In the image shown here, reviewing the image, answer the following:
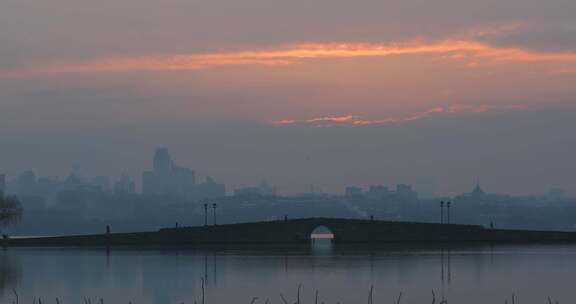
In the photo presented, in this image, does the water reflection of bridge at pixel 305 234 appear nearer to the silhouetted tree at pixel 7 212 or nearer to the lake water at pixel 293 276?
the silhouetted tree at pixel 7 212

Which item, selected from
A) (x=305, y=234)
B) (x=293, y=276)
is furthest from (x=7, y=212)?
(x=293, y=276)

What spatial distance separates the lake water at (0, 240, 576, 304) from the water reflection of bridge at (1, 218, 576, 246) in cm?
2071

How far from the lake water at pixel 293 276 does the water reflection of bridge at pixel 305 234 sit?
2071 cm

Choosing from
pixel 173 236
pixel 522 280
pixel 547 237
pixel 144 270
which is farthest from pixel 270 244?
pixel 522 280

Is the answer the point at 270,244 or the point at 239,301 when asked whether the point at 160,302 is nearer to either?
the point at 239,301

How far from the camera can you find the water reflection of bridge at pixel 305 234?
351ft

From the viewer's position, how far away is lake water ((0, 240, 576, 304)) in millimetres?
50188

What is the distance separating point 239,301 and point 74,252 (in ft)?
152

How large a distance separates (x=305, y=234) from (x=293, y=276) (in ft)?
166

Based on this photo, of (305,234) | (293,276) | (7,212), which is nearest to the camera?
(293,276)

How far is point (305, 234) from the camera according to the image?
366ft

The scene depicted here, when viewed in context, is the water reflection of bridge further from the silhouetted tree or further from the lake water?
the lake water

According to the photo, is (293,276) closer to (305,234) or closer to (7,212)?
(305,234)

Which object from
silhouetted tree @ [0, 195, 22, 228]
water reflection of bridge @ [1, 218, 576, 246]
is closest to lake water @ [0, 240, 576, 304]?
water reflection of bridge @ [1, 218, 576, 246]
